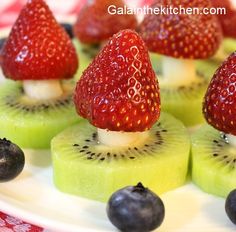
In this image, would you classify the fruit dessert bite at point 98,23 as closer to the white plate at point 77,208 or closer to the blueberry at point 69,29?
the blueberry at point 69,29

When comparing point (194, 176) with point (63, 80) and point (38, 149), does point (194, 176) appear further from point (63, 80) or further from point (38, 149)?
point (63, 80)

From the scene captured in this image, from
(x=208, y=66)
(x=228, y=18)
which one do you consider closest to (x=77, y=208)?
(x=208, y=66)

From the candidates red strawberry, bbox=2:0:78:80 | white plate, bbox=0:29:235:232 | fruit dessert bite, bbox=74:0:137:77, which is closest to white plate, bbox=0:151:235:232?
white plate, bbox=0:29:235:232

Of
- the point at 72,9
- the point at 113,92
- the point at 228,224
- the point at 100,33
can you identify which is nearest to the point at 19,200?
the point at 113,92

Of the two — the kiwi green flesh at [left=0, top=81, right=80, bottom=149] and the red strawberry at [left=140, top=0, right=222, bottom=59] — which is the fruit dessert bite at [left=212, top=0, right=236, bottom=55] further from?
the kiwi green flesh at [left=0, top=81, right=80, bottom=149]

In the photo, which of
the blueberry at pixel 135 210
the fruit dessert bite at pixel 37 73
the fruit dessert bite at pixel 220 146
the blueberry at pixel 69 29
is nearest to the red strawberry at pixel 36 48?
the fruit dessert bite at pixel 37 73

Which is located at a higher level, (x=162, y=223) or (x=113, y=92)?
(x=113, y=92)
